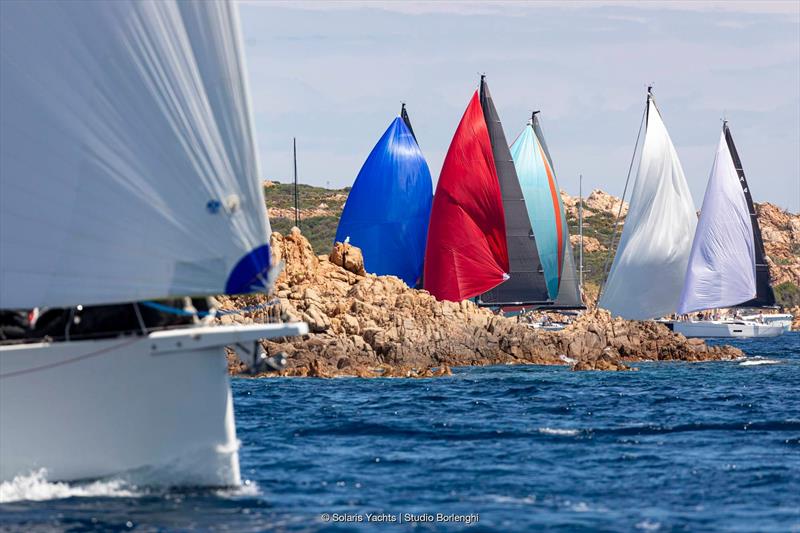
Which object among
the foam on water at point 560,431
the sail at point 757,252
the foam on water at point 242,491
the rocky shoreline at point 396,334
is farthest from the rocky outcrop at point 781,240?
the foam on water at point 242,491

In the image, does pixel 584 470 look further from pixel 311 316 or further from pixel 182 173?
pixel 311 316

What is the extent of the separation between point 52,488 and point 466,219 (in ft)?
147

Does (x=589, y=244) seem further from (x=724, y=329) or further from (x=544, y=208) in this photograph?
(x=544, y=208)

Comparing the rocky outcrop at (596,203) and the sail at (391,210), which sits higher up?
the rocky outcrop at (596,203)

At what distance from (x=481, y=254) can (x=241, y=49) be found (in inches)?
1807

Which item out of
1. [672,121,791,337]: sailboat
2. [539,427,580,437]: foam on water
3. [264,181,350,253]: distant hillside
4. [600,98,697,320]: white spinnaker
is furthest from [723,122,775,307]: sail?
[264,181,350,253]: distant hillside

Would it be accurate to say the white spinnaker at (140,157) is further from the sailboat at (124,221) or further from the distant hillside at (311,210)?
the distant hillside at (311,210)

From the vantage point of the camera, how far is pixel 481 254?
6309 cm

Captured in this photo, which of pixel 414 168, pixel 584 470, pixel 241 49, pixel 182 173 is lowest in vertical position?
pixel 584 470

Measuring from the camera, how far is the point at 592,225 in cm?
17162

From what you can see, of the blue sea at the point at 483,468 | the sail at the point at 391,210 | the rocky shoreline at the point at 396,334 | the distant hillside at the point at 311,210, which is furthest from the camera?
the distant hillside at the point at 311,210

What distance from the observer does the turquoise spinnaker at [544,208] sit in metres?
72.6

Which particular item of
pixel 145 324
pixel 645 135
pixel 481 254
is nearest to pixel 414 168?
pixel 481 254

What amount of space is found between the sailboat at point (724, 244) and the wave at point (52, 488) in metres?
55.1
